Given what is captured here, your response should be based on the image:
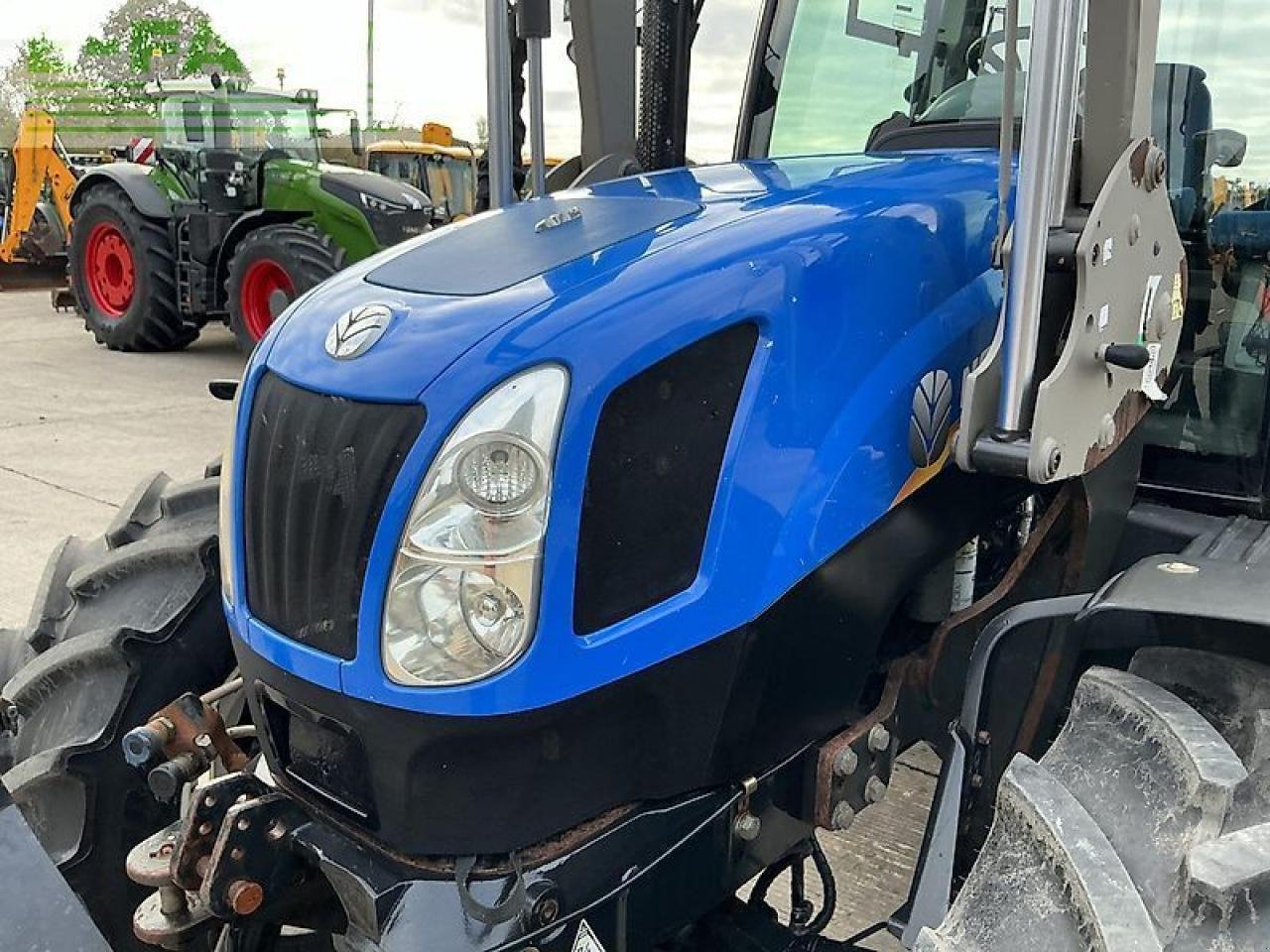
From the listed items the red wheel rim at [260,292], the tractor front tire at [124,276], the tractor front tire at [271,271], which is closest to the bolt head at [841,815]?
the tractor front tire at [271,271]

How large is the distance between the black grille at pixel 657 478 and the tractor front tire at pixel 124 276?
9.54 m

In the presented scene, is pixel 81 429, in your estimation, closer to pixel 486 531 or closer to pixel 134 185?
pixel 134 185

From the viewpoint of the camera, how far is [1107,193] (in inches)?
61.7

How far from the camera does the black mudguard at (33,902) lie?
145cm

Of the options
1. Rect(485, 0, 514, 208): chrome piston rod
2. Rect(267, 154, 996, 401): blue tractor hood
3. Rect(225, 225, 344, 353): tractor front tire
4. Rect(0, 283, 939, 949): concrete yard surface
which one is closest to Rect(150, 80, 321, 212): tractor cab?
Rect(225, 225, 344, 353): tractor front tire

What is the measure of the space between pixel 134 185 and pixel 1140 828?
1041cm

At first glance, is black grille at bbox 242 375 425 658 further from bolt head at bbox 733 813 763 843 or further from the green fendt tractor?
the green fendt tractor

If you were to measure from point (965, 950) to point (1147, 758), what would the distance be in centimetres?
30

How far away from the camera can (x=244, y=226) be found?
960 cm

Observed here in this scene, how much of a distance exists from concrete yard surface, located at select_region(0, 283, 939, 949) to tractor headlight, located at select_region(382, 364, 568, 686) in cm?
Result: 151

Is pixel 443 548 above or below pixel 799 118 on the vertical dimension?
below

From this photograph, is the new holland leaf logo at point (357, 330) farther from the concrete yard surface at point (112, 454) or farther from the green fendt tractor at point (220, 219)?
the green fendt tractor at point (220, 219)

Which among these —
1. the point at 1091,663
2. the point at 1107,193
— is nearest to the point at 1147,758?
the point at 1091,663

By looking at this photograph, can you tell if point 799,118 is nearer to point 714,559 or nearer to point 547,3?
point 547,3
